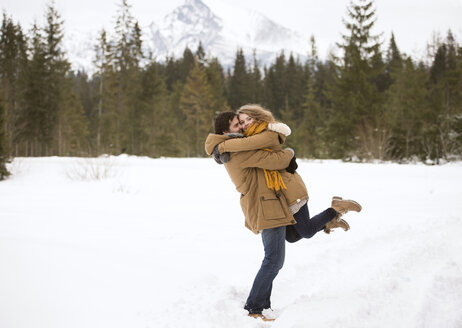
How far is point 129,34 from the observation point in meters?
31.4

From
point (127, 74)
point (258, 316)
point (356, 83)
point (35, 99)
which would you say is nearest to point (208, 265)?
point (258, 316)

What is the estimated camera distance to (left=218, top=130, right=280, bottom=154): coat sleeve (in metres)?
2.64

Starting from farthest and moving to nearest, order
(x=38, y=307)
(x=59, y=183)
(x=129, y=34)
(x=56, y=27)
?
(x=129, y=34), (x=56, y=27), (x=59, y=183), (x=38, y=307)

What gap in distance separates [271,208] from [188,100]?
1243 inches

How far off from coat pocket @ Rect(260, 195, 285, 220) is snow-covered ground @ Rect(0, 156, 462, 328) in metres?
0.78

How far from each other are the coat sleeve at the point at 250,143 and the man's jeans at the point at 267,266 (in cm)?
70

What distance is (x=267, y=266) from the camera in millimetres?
2895

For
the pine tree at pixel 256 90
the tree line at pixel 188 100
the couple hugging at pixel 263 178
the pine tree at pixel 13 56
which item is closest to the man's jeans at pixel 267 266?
the couple hugging at pixel 263 178

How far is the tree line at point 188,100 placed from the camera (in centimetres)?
1759

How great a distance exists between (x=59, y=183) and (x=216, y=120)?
33.5ft

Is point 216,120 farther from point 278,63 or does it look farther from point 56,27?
point 278,63

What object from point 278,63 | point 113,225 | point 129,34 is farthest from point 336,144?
point 278,63

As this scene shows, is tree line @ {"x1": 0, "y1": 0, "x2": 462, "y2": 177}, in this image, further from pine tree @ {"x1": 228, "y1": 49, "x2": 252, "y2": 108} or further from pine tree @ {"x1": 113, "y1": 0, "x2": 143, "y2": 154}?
pine tree @ {"x1": 228, "y1": 49, "x2": 252, "y2": 108}

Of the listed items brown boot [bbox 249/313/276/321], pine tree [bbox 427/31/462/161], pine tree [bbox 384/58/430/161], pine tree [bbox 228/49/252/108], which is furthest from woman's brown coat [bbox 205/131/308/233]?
pine tree [bbox 228/49/252/108]
